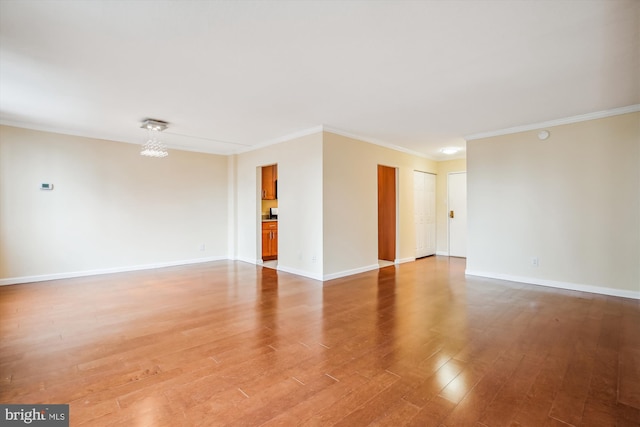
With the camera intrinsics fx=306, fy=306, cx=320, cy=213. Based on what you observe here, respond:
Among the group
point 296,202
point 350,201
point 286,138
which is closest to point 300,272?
point 296,202

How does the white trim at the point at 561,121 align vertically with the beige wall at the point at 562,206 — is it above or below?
above

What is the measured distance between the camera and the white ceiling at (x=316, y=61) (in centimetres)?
209

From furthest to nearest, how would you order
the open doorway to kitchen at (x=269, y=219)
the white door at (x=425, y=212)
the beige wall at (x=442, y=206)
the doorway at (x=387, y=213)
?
the beige wall at (x=442, y=206), the white door at (x=425, y=212), the open doorway to kitchen at (x=269, y=219), the doorway at (x=387, y=213)

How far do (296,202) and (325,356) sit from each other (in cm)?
337

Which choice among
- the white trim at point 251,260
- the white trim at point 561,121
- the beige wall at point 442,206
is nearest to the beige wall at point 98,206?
the white trim at point 251,260

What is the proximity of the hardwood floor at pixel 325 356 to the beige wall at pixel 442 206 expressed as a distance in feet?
11.2

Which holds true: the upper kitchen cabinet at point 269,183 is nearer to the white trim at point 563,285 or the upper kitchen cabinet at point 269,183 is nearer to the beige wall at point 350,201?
the beige wall at point 350,201

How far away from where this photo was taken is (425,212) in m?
7.55

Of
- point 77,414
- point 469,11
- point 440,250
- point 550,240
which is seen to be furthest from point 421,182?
point 77,414

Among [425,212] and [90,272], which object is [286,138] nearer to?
[425,212]

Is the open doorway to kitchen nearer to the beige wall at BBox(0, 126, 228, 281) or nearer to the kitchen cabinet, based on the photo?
the kitchen cabinet

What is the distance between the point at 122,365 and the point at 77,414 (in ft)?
1.92

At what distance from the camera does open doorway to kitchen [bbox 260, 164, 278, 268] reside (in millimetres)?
6953

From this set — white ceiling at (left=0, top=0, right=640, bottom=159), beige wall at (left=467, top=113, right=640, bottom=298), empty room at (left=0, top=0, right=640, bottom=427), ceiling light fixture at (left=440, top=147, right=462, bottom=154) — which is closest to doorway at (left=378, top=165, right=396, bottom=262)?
empty room at (left=0, top=0, right=640, bottom=427)
